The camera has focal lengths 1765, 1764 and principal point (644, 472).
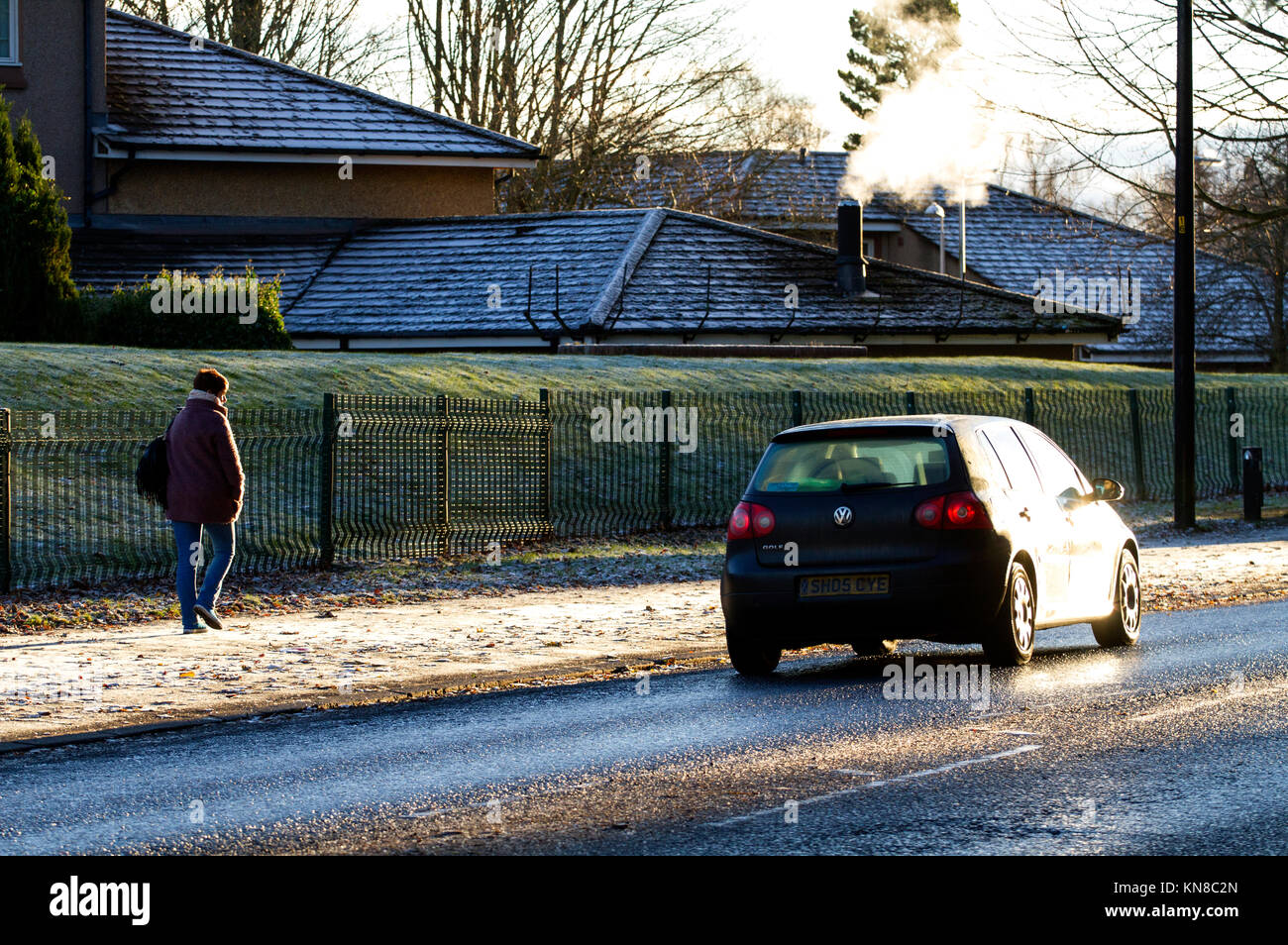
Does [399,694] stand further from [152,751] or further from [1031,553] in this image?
[1031,553]


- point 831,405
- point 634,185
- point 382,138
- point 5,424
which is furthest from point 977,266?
point 5,424

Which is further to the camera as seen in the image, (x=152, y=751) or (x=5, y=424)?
(x=5, y=424)

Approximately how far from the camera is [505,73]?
1954 inches

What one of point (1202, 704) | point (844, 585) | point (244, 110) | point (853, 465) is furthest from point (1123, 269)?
point (1202, 704)

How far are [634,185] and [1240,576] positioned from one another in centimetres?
3372

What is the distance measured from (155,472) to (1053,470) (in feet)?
22.1

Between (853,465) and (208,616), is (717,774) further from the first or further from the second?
(208,616)

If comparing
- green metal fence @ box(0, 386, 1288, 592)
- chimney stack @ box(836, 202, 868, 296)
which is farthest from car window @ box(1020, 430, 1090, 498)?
chimney stack @ box(836, 202, 868, 296)

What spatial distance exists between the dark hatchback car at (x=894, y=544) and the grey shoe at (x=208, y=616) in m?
4.45

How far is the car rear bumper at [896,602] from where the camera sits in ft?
35.5

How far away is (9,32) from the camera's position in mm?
33188
